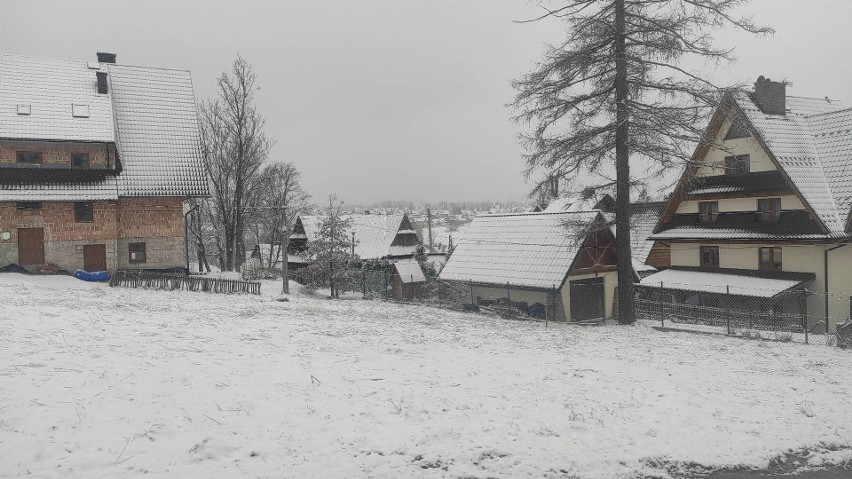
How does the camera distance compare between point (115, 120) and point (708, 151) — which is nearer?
point (708, 151)

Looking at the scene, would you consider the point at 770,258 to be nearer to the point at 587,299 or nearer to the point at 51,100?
the point at 587,299

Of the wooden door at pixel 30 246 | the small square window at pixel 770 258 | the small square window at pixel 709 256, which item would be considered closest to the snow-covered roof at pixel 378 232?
the wooden door at pixel 30 246

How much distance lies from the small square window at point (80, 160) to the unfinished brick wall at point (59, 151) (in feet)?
0.44

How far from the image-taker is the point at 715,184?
26.7 metres

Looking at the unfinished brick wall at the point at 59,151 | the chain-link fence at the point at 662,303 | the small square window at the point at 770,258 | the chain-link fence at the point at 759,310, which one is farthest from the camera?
the unfinished brick wall at the point at 59,151

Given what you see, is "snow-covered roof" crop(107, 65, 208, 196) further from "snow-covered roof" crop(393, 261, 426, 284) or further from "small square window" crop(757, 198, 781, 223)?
"small square window" crop(757, 198, 781, 223)

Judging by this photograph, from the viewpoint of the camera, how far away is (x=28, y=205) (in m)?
26.1

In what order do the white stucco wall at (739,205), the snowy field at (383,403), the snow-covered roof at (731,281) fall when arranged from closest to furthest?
1. the snowy field at (383,403)
2. the snow-covered roof at (731,281)
3. the white stucco wall at (739,205)

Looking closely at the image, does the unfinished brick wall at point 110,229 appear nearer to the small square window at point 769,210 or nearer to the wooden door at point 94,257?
the wooden door at point 94,257

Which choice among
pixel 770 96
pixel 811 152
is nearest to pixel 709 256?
pixel 811 152

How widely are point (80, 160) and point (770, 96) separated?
113 feet

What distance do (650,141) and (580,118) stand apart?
219cm

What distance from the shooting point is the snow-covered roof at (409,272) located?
40.2 m

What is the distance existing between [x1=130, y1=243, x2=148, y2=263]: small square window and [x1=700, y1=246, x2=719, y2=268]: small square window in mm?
29798
